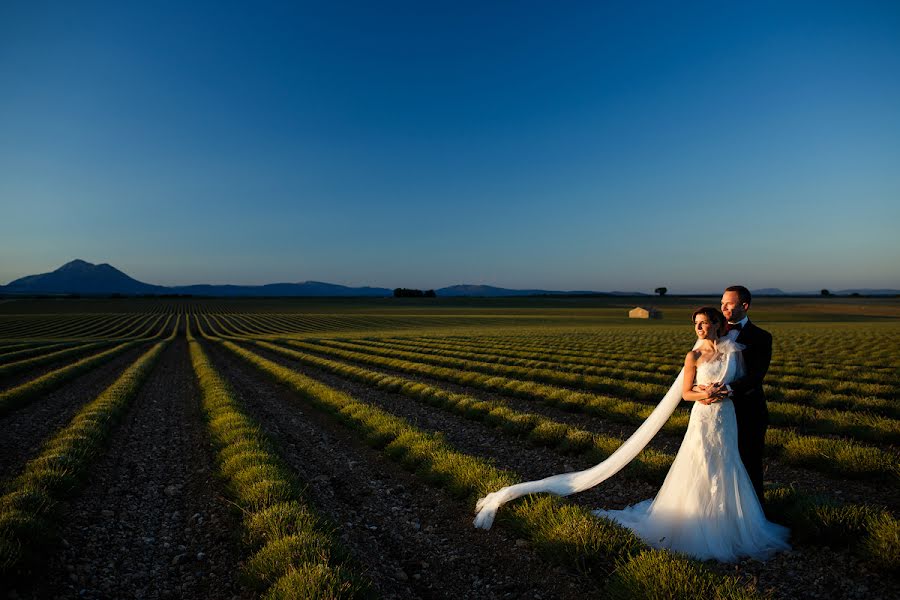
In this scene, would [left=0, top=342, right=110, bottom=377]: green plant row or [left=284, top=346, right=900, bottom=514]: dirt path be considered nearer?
[left=284, top=346, right=900, bottom=514]: dirt path

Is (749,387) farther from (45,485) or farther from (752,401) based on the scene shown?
(45,485)

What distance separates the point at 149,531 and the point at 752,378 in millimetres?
8761

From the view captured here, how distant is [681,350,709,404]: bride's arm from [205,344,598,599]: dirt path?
2652mm

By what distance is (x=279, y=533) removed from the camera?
5.82 m

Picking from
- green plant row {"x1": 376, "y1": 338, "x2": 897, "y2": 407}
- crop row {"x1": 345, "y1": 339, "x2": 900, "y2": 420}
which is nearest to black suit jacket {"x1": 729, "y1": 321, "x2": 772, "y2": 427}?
crop row {"x1": 345, "y1": 339, "x2": 900, "y2": 420}

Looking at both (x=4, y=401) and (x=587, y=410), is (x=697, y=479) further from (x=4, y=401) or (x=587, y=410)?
(x=4, y=401)

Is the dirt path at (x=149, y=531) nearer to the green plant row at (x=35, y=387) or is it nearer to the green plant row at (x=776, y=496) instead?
the green plant row at (x=776, y=496)

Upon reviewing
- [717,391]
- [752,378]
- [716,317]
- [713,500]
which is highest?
[716,317]

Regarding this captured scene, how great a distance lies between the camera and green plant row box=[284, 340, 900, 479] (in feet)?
25.8

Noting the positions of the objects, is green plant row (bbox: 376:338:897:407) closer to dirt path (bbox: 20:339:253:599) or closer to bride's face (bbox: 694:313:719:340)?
bride's face (bbox: 694:313:719:340)

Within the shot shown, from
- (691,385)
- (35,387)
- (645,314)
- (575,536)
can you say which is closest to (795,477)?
(691,385)

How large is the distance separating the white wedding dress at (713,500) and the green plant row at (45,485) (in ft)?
24.9

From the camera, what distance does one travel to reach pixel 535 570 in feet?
17.7

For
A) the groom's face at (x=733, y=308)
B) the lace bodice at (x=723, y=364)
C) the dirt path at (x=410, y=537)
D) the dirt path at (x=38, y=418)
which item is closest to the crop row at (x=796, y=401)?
the groom's face at (x=733, y=308)
